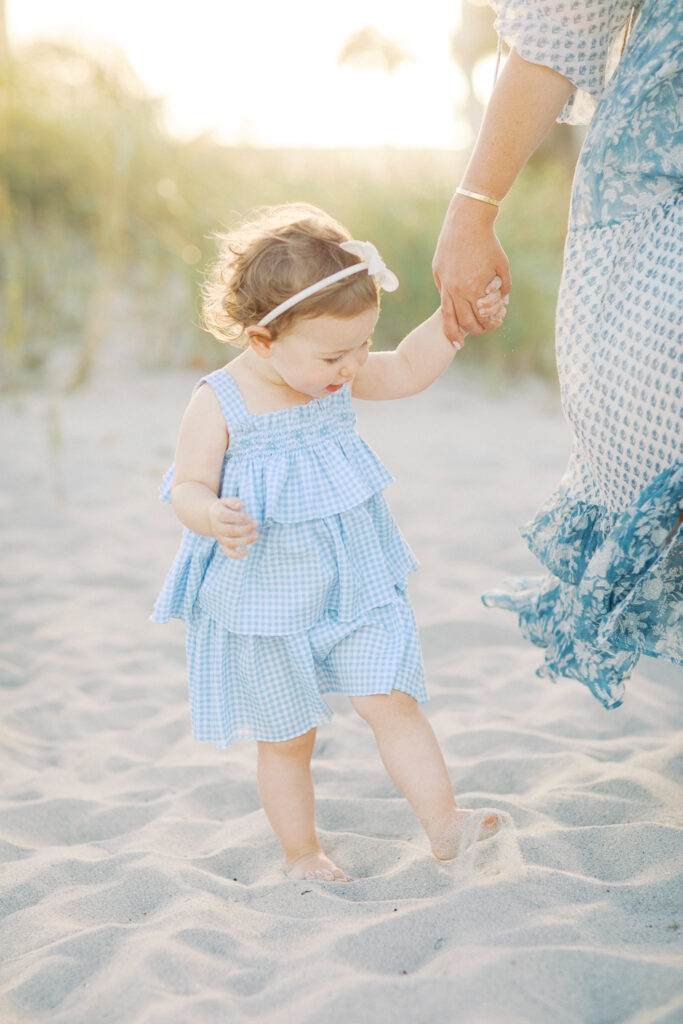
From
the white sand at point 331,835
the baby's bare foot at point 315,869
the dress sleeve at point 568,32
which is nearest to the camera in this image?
the white sand at point 331,835

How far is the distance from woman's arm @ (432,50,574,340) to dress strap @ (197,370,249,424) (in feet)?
1.41

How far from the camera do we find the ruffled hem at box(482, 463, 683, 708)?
64.8 inches

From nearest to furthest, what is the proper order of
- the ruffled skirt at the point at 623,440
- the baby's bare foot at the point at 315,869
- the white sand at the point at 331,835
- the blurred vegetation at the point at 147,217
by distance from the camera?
the white sand at the point at 331,835
the ruffled skirt at the point at 623,440
the baby's bare foot at the point at 315,869
the blurred vegetation at the point at 147,217

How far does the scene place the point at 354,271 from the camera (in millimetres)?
1753

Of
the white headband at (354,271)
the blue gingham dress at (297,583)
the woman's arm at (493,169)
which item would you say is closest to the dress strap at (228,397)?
the blue gingham dress at (297,583)

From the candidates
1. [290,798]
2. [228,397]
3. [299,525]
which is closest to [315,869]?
[290,798]

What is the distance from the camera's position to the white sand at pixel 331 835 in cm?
150

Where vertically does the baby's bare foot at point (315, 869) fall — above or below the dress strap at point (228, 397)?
below

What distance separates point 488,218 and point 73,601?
7.30ft

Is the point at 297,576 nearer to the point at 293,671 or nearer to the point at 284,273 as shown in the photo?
the point at 293,671

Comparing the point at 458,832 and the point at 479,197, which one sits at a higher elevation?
the point at 479,197

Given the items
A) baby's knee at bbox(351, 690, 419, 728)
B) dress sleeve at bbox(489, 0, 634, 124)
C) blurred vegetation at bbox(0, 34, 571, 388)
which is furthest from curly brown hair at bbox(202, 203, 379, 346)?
blurred vegetation at bbox(0, 34, 571, 388)

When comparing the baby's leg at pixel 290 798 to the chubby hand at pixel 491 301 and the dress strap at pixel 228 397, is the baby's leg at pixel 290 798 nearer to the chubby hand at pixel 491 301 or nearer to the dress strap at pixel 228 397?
the dress strap at pixel 228 397

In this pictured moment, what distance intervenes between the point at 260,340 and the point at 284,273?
0.42 ft
